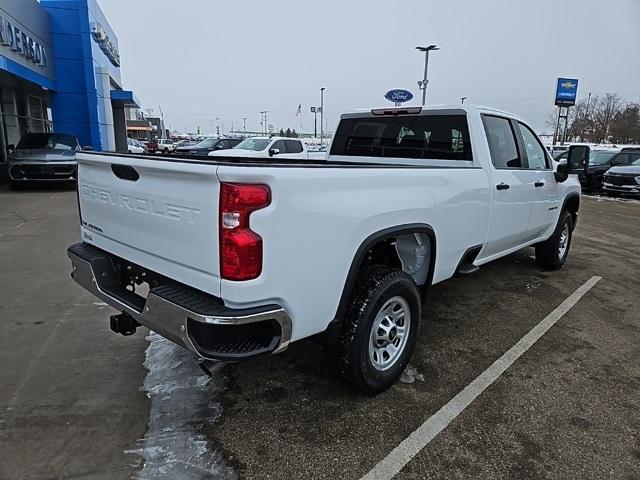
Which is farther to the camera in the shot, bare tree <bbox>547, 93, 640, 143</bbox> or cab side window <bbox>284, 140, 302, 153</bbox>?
bare tree <bbox>547, 93, 640, 143</bbox>

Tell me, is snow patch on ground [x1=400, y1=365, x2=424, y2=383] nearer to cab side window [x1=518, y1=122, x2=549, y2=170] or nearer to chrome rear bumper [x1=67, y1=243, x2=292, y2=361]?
chrome rear bumper [x1=67, y1=243, x2=292, y2=361]

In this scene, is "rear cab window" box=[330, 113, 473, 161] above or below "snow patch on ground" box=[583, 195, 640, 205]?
above

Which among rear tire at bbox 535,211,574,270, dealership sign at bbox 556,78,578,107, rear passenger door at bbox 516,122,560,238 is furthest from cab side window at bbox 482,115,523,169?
dealership sign at bbox 556,78,578,107

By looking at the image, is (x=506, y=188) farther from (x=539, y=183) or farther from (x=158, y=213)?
(x=158, y=213)

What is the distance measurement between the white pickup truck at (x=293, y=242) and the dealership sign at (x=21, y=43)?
14534 mm

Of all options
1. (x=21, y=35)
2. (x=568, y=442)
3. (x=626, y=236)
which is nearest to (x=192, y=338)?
(x=568, y=442)

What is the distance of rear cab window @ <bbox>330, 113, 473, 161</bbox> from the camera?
14.0 feet

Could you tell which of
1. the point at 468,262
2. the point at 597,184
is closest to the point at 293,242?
the point at 468,262

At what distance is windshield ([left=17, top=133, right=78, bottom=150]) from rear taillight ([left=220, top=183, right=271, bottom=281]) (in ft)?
45.7

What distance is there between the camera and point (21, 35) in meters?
15.8

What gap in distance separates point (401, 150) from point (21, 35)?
54.4 ft

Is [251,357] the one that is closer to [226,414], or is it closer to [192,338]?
[192,338]

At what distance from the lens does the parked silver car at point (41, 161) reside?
509 inches

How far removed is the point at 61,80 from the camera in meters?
20.0
